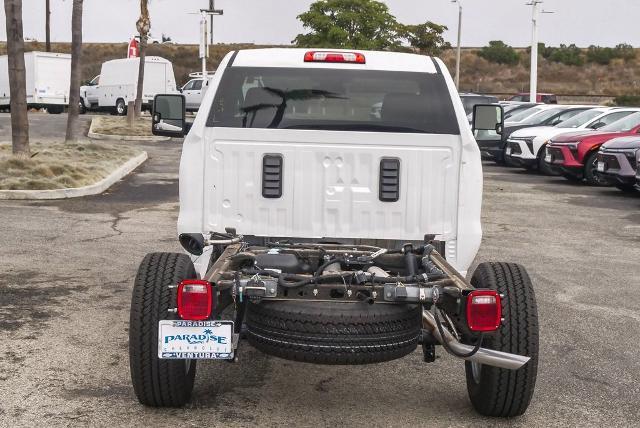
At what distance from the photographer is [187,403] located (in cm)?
527

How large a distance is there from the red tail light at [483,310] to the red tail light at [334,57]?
7.58 ft

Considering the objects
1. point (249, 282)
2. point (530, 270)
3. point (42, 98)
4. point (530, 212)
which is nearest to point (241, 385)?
point (249, 282)

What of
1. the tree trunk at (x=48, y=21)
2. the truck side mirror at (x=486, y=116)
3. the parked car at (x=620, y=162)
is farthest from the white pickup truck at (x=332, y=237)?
the tree trunk at (x=48, y=21)

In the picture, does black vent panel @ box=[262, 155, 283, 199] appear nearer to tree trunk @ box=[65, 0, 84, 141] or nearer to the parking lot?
the parking lot

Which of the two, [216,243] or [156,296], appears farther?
[216,243]

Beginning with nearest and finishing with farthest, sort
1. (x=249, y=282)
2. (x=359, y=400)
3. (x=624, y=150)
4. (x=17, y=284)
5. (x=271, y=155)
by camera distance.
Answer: (x=249, y=282), (x=359, y=400), (x=271, y=155), (x=17, y=284), (x=624, y=150)

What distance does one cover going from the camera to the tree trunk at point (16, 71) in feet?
56.9

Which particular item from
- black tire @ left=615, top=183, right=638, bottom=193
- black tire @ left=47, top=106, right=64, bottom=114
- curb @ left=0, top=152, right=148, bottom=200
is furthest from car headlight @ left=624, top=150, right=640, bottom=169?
black tire @ left=47, top=106, right=64, bottom=114

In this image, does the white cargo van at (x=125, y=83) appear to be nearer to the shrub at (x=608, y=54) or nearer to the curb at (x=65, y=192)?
→ the curb at (x=65, y=192)

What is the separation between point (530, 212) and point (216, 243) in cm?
990

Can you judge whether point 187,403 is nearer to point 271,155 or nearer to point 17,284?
point 271,155

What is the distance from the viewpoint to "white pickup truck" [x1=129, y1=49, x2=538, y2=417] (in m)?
4.64

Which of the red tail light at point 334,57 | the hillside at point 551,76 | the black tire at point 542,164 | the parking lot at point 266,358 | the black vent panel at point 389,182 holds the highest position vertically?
the hillside at point 551,76

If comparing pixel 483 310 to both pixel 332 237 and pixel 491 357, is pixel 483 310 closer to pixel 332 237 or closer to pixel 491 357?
pixel 491 357
